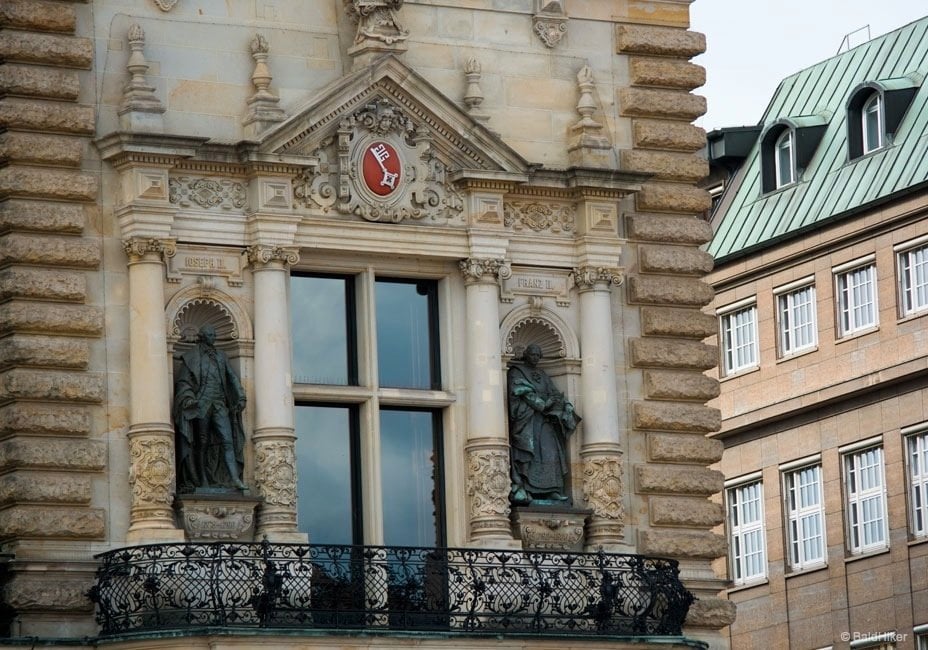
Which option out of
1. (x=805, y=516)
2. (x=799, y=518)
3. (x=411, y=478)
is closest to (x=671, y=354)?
(x=411, y=478)

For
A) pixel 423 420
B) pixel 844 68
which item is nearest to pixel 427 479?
pixel 423 420

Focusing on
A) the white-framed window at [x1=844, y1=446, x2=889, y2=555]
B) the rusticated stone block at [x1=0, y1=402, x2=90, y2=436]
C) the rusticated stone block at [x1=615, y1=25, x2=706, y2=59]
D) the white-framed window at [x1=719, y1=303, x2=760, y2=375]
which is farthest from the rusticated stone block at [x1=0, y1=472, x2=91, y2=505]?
the white-framed window at [x1=719, y1=303, x2=760, y2=375]

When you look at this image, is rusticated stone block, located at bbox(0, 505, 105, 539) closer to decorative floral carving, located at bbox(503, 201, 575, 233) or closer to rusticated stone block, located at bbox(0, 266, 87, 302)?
rusticated stone block, located at bbox(0, 266, 87, 302)

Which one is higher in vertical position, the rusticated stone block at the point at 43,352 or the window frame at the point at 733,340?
the window frame at the point at 733,340

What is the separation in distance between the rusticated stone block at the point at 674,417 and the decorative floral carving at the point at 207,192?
5540 mm

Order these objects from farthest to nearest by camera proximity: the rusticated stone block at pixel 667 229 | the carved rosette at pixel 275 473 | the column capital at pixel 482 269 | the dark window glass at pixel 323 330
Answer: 1. the rusticated stone block at pixel 667 229
2. the column capital at pixel 482 269
3. the dark window glass at pixel 323 330
4. the carved rosette at pixel 275 473

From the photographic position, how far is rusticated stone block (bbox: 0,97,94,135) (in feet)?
123

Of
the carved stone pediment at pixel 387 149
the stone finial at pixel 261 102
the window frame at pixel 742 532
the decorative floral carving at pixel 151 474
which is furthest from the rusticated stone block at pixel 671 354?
the window frame at pixel 742 532

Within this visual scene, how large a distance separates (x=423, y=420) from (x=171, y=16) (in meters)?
5.50

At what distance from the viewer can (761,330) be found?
6175 cm

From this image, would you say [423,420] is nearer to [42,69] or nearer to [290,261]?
[290,261]

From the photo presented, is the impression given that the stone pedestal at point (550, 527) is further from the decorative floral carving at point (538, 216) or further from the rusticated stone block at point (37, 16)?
the rusticated stone block at point (37, 16)

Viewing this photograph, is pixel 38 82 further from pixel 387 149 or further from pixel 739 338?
pixel 739 338

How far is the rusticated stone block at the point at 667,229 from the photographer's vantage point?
41.0 metres
